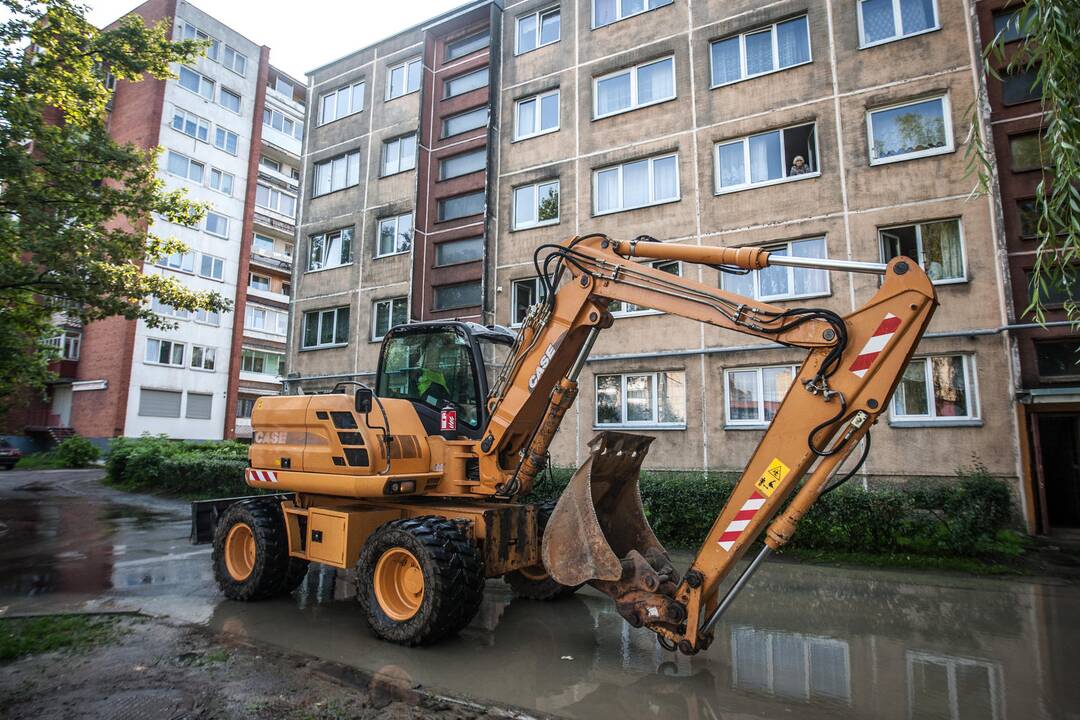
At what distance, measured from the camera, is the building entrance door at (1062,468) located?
13.4m

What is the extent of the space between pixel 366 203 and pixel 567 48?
9.57 m

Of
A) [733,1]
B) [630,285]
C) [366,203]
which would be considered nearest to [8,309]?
[366,203]

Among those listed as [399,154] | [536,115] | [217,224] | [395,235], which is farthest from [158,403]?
[536,115]

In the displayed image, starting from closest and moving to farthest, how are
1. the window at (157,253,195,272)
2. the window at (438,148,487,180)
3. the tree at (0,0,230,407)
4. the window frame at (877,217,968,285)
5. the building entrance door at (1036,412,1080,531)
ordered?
the tree at (0,0,230,407) → the window frame at (877,217,968,285) → the building entrance door at (1036,412,1080,531) → the window at (438,148,487,180) → the window at (157,253,195,272)

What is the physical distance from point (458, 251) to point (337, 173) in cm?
716

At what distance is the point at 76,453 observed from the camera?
2711 centimetres

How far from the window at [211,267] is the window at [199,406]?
673cm

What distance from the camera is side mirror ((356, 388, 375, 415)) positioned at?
6109 mm

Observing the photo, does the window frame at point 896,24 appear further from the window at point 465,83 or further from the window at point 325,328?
the window at point 325,328

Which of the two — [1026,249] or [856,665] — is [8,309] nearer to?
[856,665]

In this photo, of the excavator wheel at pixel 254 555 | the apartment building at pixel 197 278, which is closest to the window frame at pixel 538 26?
the excavator wheel at pixel 254 555

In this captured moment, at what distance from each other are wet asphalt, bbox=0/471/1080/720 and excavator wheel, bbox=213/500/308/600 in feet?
0.69

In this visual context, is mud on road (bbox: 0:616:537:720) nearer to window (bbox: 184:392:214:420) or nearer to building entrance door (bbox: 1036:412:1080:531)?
building entrance door (bbox: 1036:412:1080:531)

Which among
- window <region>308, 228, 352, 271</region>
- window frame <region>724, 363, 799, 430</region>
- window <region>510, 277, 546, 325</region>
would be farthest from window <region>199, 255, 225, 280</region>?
window frame <region>724, 363, 799, 430</region>
